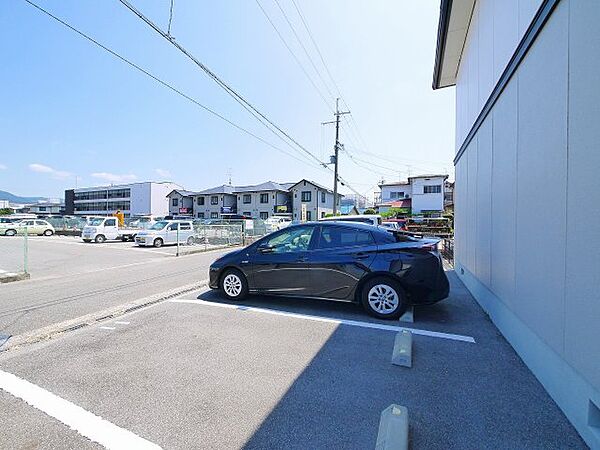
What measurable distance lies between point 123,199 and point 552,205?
74.3 m

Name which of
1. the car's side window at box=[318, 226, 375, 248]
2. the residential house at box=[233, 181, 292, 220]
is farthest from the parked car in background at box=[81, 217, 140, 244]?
the residential house at box=[233, 181, 292, 220]

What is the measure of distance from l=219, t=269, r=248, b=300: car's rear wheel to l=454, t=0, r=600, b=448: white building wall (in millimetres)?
4088

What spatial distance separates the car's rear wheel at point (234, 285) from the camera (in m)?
5.62

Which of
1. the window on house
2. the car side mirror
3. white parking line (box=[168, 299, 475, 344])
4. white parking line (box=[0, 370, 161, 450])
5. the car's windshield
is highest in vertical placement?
the window on house

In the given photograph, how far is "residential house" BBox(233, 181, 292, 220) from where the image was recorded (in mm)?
46688

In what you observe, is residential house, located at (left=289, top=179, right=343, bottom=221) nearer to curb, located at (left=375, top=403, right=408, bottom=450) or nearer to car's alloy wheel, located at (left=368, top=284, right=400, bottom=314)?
car's alloy wheel, located at (left=368, top=284, right=400, bottom=314)

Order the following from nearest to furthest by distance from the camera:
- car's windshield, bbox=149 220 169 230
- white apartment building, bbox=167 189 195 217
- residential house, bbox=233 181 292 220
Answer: car's windshield, bbox=149 220 169 230
residential house, bbox=233 181 292 220
white apartment building, bbox=167 189 195 217

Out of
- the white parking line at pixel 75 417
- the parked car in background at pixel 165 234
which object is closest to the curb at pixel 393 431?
the white parking line at pixel 75 417

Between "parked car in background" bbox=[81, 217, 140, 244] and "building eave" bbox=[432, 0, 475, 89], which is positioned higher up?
"building eave" bbox=[432, 0, 475, 89]

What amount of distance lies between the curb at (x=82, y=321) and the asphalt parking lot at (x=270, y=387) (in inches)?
9.5

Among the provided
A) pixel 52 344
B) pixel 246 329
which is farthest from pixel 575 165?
pixel 52 344

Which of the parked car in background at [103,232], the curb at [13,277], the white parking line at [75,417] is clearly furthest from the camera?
the parked car in background at [103,232]

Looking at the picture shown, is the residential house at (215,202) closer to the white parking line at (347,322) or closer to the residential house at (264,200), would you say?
the residential house at (264,200)

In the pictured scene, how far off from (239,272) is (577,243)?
4.74m
